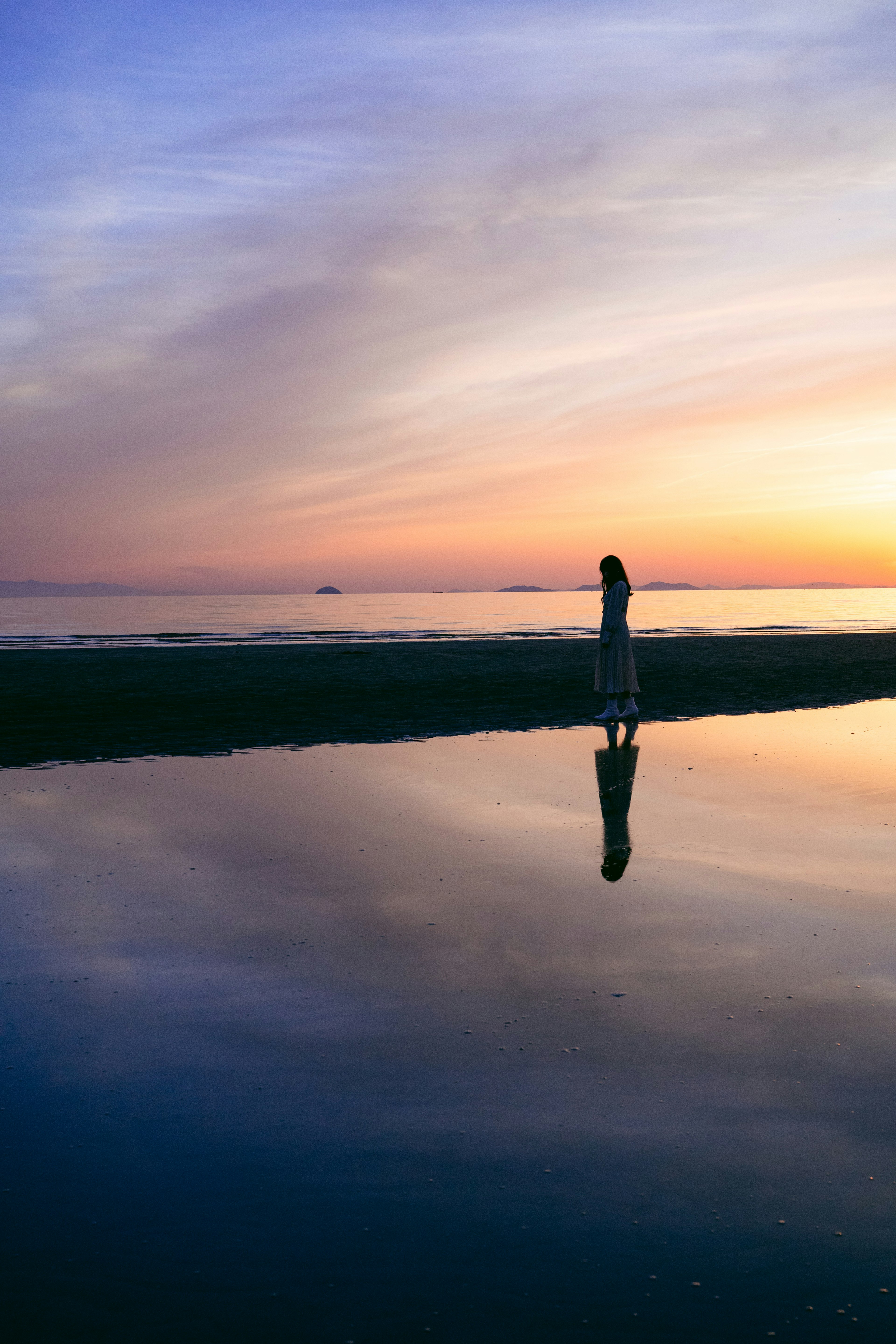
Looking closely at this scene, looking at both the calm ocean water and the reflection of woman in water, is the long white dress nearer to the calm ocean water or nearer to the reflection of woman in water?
the reflection of woman in water

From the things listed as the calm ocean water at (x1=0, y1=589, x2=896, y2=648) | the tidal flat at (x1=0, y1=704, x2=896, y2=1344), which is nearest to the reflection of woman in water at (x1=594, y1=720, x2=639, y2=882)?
the tidal flat at (x1=0, y1=704, x2=896, y2=1344)

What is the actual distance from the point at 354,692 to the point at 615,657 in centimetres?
635

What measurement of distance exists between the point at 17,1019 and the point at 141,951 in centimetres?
88

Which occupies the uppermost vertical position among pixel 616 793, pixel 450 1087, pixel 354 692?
pixel 354 692

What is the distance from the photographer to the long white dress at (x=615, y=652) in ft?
51.3

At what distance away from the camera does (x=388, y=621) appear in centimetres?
7150

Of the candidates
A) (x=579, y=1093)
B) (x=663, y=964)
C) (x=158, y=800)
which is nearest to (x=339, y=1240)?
(x=579, y=1093)

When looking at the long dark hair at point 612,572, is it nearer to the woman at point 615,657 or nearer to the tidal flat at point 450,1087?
the woman at point 615,657

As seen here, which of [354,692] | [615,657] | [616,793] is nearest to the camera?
[616,793]

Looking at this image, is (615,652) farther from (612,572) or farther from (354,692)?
(354,692)

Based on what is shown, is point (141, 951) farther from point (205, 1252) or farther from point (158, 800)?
point (158, 800)

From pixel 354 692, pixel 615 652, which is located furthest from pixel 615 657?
pixel 354 692

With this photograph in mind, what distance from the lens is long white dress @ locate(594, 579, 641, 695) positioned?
1563 cm

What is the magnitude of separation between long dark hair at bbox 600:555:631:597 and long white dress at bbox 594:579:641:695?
0.17 meters
